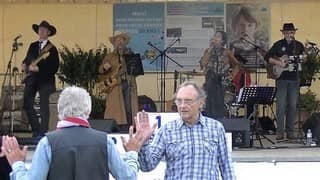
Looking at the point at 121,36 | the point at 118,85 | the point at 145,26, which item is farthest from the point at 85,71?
the point at 145,26

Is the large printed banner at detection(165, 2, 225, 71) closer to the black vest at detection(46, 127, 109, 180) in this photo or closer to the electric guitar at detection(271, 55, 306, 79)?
the electric guitar at detection(271, 55, 306, 79)

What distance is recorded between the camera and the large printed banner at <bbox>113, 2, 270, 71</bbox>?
11.9 m

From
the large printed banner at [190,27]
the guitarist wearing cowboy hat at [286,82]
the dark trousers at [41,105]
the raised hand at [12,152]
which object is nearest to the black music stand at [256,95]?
the guitarist wearing cowboy hat at [286,82]

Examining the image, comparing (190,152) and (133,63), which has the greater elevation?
(133,63)

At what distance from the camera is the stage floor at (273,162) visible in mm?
6368

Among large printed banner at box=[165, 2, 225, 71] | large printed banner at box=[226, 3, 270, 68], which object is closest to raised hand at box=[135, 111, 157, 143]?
large printed banner at box=[165, 2, 225, 71]

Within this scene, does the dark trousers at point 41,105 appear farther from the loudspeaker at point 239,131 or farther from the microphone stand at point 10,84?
the loudspeaker at point 239,131

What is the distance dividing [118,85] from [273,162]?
12.1ft

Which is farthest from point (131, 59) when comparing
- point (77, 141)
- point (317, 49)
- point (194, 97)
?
point (77, 141)

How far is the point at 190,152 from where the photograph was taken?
3816mm

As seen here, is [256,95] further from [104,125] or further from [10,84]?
[10,84]

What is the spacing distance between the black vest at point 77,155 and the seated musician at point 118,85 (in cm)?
715

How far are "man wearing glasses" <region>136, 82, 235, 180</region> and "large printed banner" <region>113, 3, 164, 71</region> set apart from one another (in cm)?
798

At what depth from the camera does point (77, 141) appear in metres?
3.23
